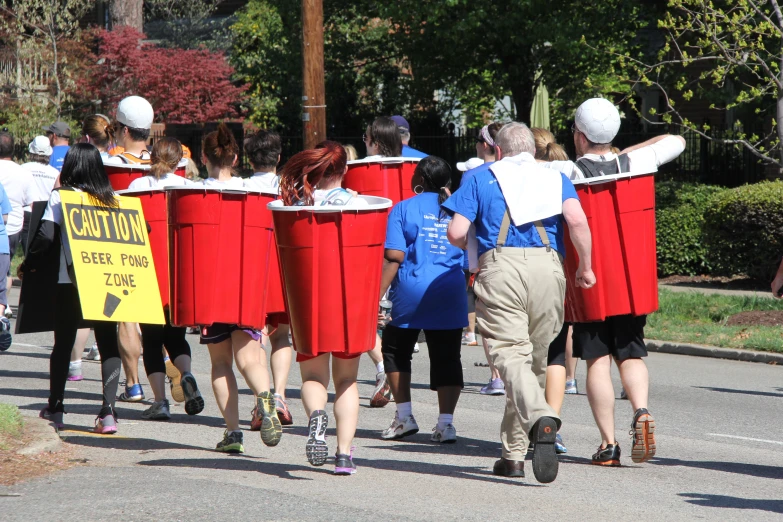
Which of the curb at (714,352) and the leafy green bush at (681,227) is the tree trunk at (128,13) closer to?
the leafy green bush at (681,227)

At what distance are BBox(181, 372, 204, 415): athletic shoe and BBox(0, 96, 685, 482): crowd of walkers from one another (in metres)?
0.01

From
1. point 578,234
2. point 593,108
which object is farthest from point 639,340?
point 593,108

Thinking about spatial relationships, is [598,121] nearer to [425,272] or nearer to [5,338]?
[425,272]

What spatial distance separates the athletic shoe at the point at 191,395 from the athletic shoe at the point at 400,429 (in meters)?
1.23

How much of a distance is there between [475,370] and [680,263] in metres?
8.37

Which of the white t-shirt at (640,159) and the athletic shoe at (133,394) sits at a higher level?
the white t-shirt at (640,159)

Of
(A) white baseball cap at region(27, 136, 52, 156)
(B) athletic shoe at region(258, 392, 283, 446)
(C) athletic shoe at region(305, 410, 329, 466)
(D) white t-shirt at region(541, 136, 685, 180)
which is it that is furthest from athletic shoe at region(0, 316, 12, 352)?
(D) white t-shirt at region(541, 136, 685, 180)

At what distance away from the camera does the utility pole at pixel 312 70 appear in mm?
14078

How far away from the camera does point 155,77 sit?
2622cm

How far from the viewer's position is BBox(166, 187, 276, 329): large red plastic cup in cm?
650

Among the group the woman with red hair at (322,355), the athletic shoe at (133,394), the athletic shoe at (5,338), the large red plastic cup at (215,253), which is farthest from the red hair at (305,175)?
the athletic shoe at (5,338)

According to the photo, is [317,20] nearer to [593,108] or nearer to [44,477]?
[593,108]

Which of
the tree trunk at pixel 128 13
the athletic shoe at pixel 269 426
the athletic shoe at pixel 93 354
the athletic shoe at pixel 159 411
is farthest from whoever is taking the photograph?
the tree trunk at pixel 128 13

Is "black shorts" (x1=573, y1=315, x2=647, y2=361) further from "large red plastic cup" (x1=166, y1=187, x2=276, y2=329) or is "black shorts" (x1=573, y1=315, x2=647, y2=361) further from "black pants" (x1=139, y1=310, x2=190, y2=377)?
"black pants" (x1=139, y1=310, x2=190, y2=377)
